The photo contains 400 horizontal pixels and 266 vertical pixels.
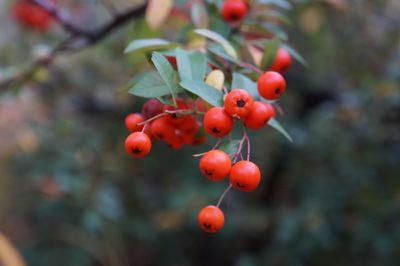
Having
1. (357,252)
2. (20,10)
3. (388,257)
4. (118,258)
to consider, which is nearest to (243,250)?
(118,258)

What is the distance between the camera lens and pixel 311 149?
8.66ft

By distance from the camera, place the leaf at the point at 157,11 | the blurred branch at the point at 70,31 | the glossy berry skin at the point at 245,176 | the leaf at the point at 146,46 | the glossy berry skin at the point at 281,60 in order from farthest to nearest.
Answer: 1. the blurred branch at the point at 70,31
2. the leaf at the point at 157,11
3. the glossy berry skin at the point at 281,60
4. the leaf at the point at 146,46
5. the glossy berry skin at the point at 245,176

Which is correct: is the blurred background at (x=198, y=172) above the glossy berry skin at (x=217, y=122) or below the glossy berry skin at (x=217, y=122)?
below

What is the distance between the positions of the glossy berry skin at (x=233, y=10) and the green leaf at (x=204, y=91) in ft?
1.14

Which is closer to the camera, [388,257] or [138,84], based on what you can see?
[138,84]

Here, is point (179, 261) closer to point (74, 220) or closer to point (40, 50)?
point (74, 220)

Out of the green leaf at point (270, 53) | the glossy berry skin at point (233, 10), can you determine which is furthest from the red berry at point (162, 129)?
the glossy berry skin at point (233, 10)

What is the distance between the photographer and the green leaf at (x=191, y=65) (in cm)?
80

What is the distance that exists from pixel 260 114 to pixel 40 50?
97cm

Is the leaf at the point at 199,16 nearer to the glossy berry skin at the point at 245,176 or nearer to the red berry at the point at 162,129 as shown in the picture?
the red berry at the point at 162,129

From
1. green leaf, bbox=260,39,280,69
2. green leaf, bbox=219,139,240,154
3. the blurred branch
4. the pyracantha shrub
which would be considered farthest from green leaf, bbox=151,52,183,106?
the blurred branch

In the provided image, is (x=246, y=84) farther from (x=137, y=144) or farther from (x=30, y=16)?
(x=30, y=16)

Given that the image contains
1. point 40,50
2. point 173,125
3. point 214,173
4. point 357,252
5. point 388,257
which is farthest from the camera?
point 357,252

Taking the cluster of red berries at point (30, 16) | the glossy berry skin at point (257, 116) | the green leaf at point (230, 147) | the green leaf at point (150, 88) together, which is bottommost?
the cluster of red berries at point (30, 16)
